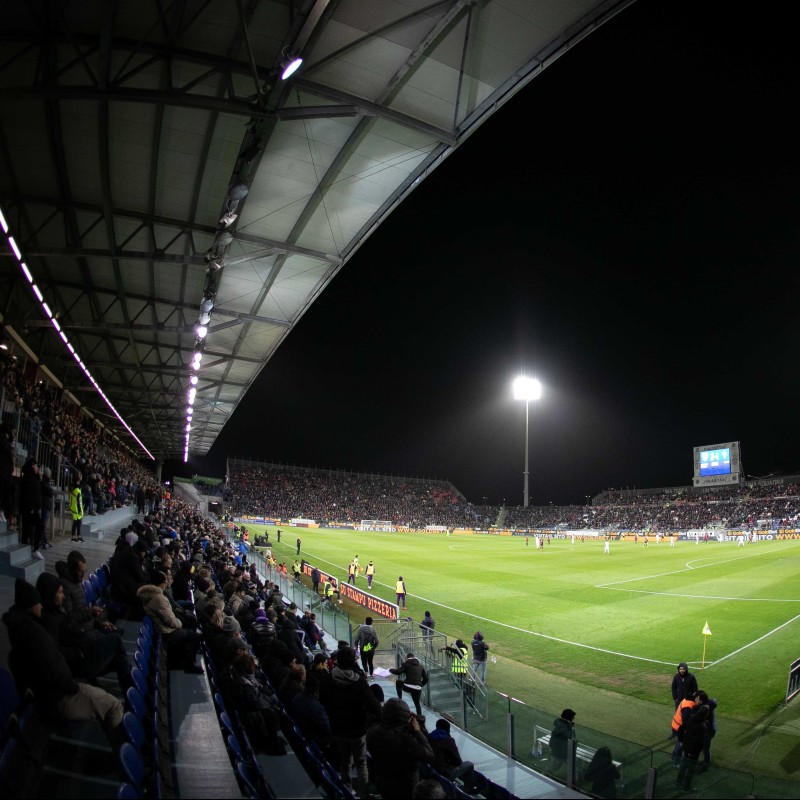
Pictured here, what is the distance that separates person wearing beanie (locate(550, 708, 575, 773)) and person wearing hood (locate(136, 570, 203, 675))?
471 cm

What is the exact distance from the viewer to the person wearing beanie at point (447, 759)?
245 inches

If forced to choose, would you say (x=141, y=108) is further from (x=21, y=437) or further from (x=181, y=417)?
(x=181, y=417)

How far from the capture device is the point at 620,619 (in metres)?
21.0

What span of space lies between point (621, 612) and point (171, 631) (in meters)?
19.2

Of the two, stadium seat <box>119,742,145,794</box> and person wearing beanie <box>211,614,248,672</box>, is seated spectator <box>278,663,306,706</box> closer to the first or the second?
person wearing beanie <box>211,614,248,672</box>

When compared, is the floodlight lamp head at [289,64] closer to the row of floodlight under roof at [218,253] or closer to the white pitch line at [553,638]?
the row of floodlight under roof at [218,253]

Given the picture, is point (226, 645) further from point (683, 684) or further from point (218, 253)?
point (218, 253)

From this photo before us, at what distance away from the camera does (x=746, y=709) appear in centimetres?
1230

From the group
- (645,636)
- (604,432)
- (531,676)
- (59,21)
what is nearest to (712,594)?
(645,636)

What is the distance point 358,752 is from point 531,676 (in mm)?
9972

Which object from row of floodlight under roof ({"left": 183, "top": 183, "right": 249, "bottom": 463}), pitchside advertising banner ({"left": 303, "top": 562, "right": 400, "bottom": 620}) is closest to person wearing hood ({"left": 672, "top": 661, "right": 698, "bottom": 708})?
pitchside advertising banner ({"left": 303, "top": 562, "right": 400, "bottom": 620})

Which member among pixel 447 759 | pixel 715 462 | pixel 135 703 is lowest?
pixel 447 759

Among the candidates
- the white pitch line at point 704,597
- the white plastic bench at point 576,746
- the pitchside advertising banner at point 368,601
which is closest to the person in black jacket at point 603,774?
the white plastic bench at point 576,746

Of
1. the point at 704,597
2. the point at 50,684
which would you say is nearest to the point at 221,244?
the point at 50,684
